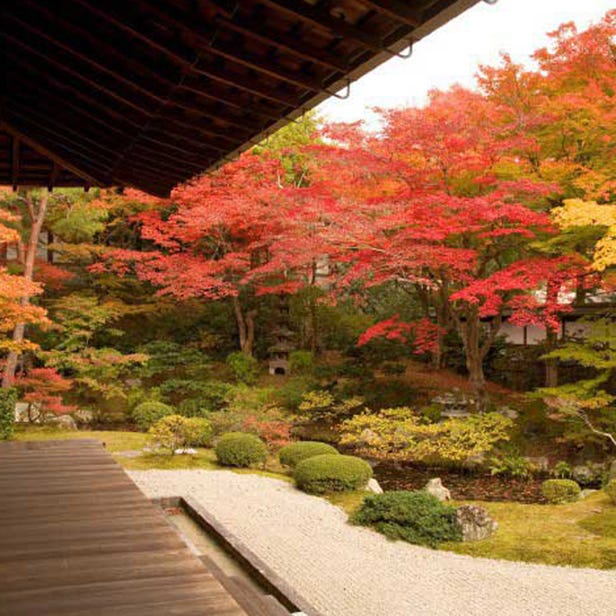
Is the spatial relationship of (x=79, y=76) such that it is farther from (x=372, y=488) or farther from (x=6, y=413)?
(x=6, y=413)

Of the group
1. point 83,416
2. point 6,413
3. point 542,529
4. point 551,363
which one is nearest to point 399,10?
point 542,529

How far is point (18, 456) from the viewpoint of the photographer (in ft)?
20.2

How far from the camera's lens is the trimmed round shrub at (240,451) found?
1063 cm

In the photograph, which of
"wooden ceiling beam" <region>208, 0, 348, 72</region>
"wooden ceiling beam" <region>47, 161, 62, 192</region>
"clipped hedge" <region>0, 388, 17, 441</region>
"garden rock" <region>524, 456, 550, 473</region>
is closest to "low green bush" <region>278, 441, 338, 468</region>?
"garden rock" <region>524, 456, 550, 473</region>

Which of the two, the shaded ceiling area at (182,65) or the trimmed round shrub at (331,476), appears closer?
the shaded ceiling area at (182,65)

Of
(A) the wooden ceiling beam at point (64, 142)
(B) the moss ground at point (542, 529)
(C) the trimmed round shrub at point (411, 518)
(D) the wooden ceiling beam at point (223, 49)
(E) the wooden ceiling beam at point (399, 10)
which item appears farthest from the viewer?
(C) the trimmed round shrub at point (411, 518)

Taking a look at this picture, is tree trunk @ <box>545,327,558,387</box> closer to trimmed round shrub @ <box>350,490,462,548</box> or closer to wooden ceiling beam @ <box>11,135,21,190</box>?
trimmed round shrub @ <box>350,490,462,548</box>

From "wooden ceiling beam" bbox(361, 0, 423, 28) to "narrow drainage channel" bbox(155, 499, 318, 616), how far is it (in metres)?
3.03

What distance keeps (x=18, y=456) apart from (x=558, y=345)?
425 inches

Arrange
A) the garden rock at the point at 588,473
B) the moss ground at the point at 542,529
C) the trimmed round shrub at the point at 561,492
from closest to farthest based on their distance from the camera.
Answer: the moss ground at the point at 542,529, the trimmed round shrub at the point at 561,492, the garden rock at the point at 588,473

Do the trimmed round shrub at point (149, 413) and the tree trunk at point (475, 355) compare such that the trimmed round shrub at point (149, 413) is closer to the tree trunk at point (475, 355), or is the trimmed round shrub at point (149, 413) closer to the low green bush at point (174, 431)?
the low green bush at point (174, 431)

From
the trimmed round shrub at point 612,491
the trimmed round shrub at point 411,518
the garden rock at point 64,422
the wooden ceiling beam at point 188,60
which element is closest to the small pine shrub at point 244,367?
the garden rock at point 64,422

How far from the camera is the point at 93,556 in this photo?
10.9 feet

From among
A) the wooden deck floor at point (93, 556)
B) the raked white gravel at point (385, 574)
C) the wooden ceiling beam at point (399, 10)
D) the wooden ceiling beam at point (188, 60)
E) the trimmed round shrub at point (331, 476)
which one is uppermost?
the wooden ceiling beam at point (188, 60)
